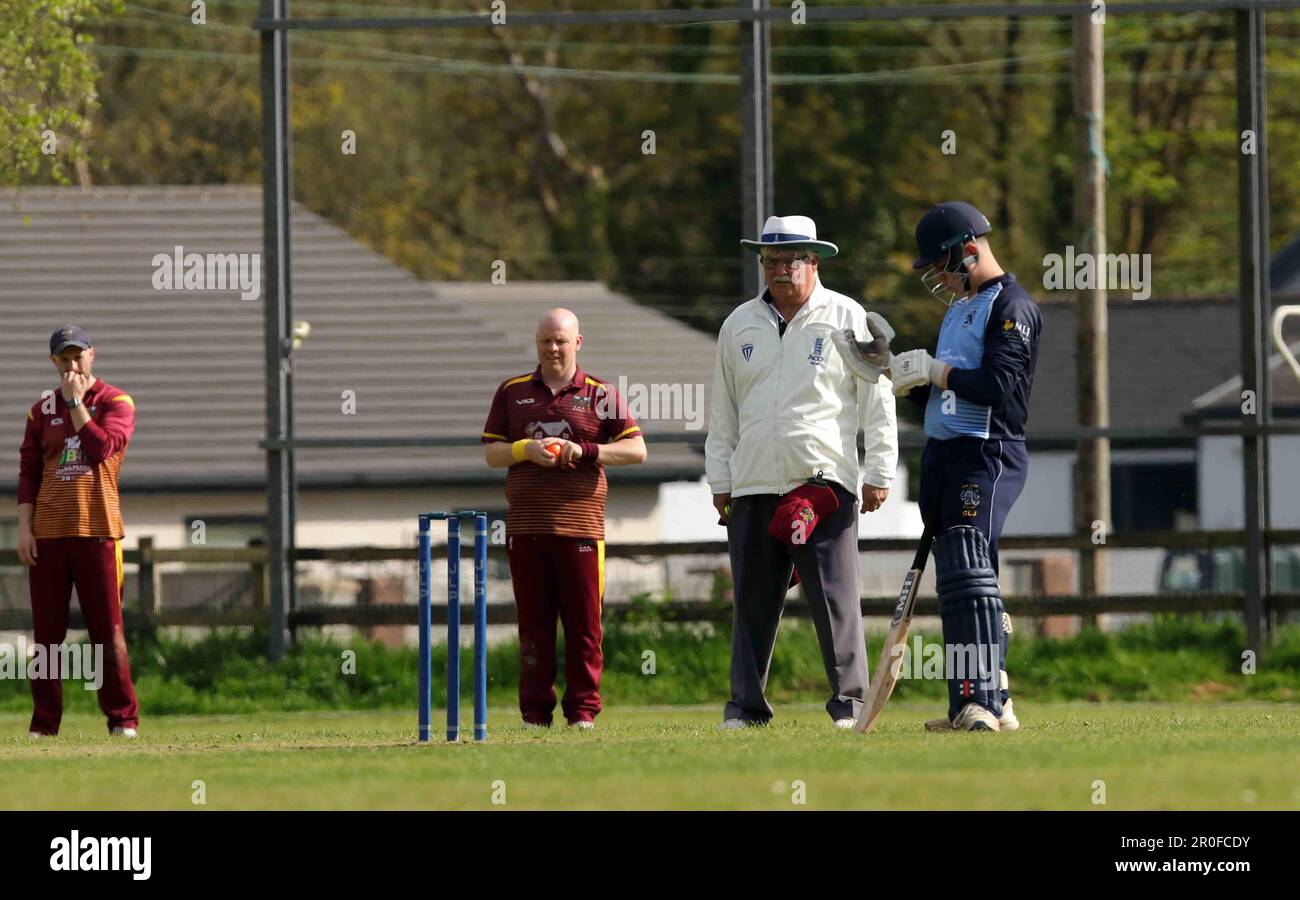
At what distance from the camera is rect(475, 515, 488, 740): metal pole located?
27.1 ft

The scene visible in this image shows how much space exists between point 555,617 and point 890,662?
2.09m

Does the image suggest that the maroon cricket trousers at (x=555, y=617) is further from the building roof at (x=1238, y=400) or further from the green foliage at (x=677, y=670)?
the building roof at (x=1238, y=400)

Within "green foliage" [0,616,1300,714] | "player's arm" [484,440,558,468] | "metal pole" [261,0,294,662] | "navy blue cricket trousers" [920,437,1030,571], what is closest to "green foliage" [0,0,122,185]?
"metal pole" [261,0,294,662]

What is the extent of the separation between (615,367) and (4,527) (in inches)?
337

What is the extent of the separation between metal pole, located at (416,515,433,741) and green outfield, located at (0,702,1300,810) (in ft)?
0.45

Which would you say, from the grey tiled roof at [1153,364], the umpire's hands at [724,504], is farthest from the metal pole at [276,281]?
the grey tiled roof at [1153,364]

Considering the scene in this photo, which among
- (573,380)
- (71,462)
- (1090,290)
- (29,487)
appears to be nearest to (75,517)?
(71,462)

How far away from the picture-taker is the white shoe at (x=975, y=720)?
320 inches

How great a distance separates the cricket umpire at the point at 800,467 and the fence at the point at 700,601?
4.32 m

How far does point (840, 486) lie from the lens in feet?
29.5

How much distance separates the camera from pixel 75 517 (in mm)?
10516

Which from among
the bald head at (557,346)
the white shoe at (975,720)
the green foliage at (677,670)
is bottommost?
the green foliage at (677,670)

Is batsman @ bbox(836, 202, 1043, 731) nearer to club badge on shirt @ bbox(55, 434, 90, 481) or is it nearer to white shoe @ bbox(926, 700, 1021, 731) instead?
white shoe @ bbox(926, 700, 1021, 731)

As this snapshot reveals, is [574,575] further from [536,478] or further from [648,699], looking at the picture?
[648,699]
